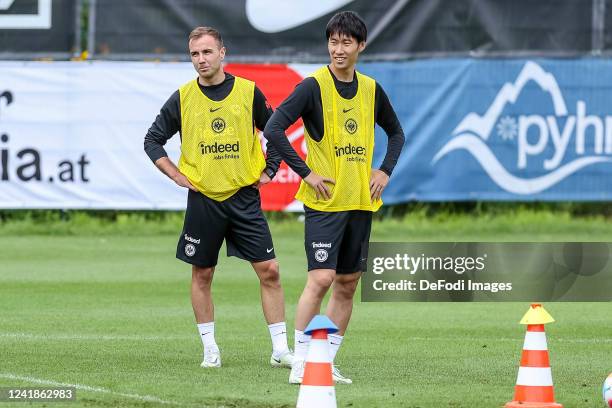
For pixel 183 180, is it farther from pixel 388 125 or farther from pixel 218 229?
pixel 388 125

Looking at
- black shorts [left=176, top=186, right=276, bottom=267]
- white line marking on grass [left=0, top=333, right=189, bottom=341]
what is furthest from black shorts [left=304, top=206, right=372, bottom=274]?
white line marking on grass [left=0, top=333, right=189, bottom=341]

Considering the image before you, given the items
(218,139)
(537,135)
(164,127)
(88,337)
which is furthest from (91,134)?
(218,139)

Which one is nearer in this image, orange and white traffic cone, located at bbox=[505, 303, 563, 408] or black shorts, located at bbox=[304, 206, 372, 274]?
orange and white traffic cone, located at bbox=[505, 303, 563, 408]

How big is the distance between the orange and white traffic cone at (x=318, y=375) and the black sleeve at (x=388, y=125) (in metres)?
2.13

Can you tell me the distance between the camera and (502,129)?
65.3 ft

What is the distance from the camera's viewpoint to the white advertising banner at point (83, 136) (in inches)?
773

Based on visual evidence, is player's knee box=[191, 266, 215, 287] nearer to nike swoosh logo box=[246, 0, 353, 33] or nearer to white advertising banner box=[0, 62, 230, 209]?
white advertising banner box=[0, 62, 230, 209]

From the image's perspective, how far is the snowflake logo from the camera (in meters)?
19.9

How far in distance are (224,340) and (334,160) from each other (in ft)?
8.51

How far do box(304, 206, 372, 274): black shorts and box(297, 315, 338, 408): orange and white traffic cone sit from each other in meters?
1.51

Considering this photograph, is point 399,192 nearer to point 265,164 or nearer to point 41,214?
point 41,214

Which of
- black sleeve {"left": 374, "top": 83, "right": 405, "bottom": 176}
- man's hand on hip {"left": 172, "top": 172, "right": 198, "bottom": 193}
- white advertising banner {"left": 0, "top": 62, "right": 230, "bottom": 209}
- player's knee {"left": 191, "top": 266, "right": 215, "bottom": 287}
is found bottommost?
player's knee {"left": 191, "top": 266, "right": 215, "bottom": 287}

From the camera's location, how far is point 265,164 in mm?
9922

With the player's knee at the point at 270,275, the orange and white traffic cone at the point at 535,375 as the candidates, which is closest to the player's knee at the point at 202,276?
the player's knee at the point at 270,275
